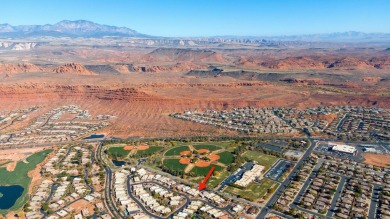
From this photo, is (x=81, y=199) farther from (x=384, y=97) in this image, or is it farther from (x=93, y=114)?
(x=384, y=97)

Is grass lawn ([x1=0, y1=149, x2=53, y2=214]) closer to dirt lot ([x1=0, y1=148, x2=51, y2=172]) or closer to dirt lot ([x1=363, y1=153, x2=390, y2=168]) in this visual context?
dirt lot ([x1=0, y1=148, x2=51, y2=172])

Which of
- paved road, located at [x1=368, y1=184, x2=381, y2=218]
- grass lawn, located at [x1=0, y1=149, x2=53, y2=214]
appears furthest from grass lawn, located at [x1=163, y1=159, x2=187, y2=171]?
paved road, located at [x1=368, y1=184, x2=381, y2=218]

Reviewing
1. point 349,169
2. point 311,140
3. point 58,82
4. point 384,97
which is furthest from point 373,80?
point 58,82

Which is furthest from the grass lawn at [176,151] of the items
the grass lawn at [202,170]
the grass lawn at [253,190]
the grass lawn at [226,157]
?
the grass lawn at [253,190]

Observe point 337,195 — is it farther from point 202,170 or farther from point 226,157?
point 202,170

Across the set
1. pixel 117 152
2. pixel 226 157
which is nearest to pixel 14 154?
pixel 117 152
